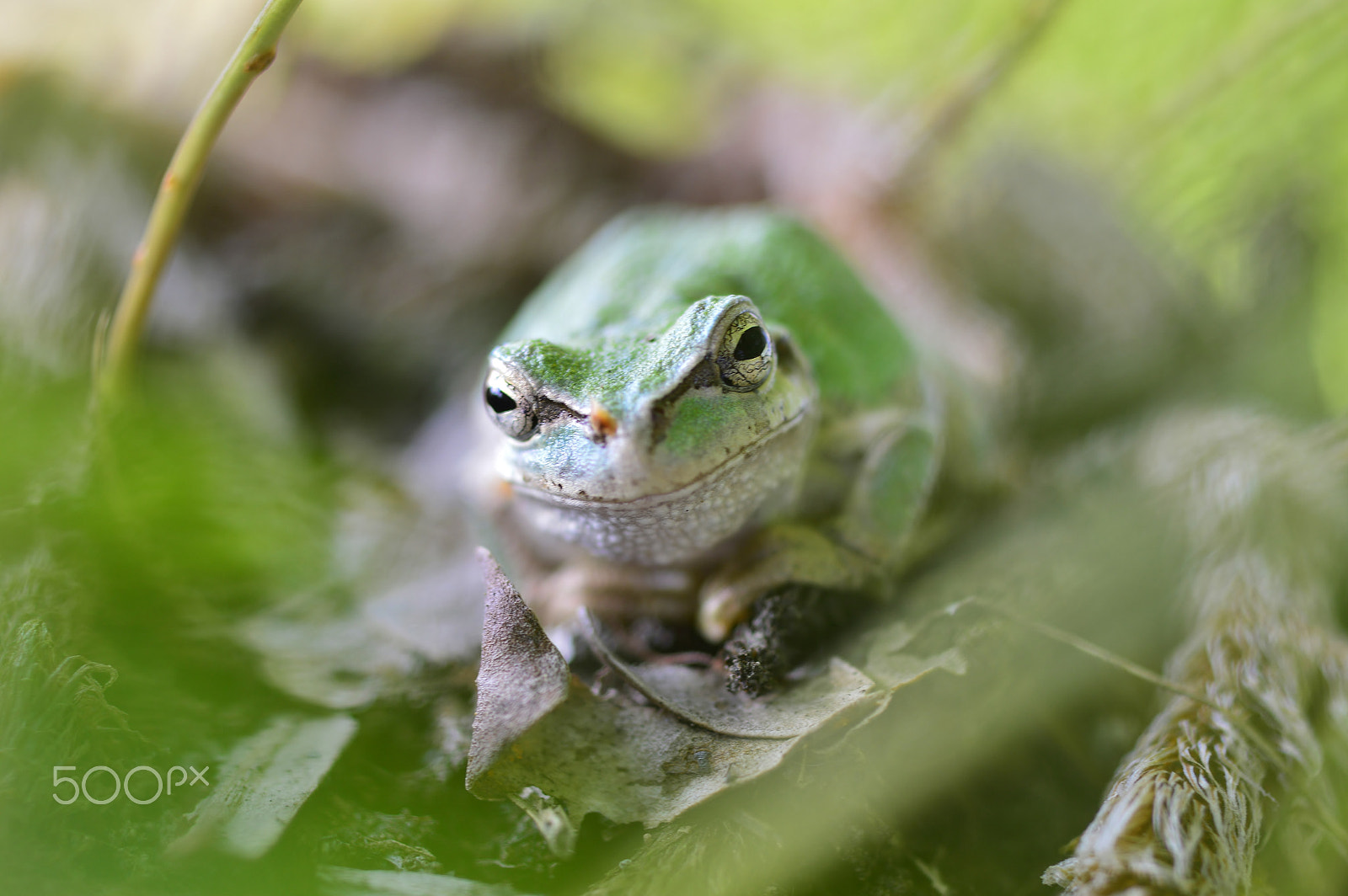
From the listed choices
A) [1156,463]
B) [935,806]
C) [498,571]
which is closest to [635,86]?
[1156,463]

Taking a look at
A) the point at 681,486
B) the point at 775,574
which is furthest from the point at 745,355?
the point at 775,574

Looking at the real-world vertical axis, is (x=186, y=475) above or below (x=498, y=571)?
above

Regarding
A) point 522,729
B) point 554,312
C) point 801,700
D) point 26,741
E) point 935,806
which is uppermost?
point 554,312

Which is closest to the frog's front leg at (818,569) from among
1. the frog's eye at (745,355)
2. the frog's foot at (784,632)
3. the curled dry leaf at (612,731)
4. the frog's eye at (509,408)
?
the frog's foot at (784,632)

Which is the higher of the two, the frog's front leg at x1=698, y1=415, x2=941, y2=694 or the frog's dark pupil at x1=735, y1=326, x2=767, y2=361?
the frog's dark pupil at x1=735, y1=326, x2=767, y2=361

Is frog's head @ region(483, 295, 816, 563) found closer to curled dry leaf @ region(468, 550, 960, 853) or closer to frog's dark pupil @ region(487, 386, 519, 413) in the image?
frog's dark pupil @ region(487, 386, 519, 413)

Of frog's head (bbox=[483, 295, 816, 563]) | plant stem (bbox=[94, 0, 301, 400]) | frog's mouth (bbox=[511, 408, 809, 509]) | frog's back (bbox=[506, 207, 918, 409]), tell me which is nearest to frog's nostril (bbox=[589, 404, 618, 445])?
frog's head (bbox=[483, 295, 816, 563])

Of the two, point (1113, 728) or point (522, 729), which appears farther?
point (1113, 728)

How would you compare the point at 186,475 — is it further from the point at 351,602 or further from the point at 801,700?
the point at 801,700
